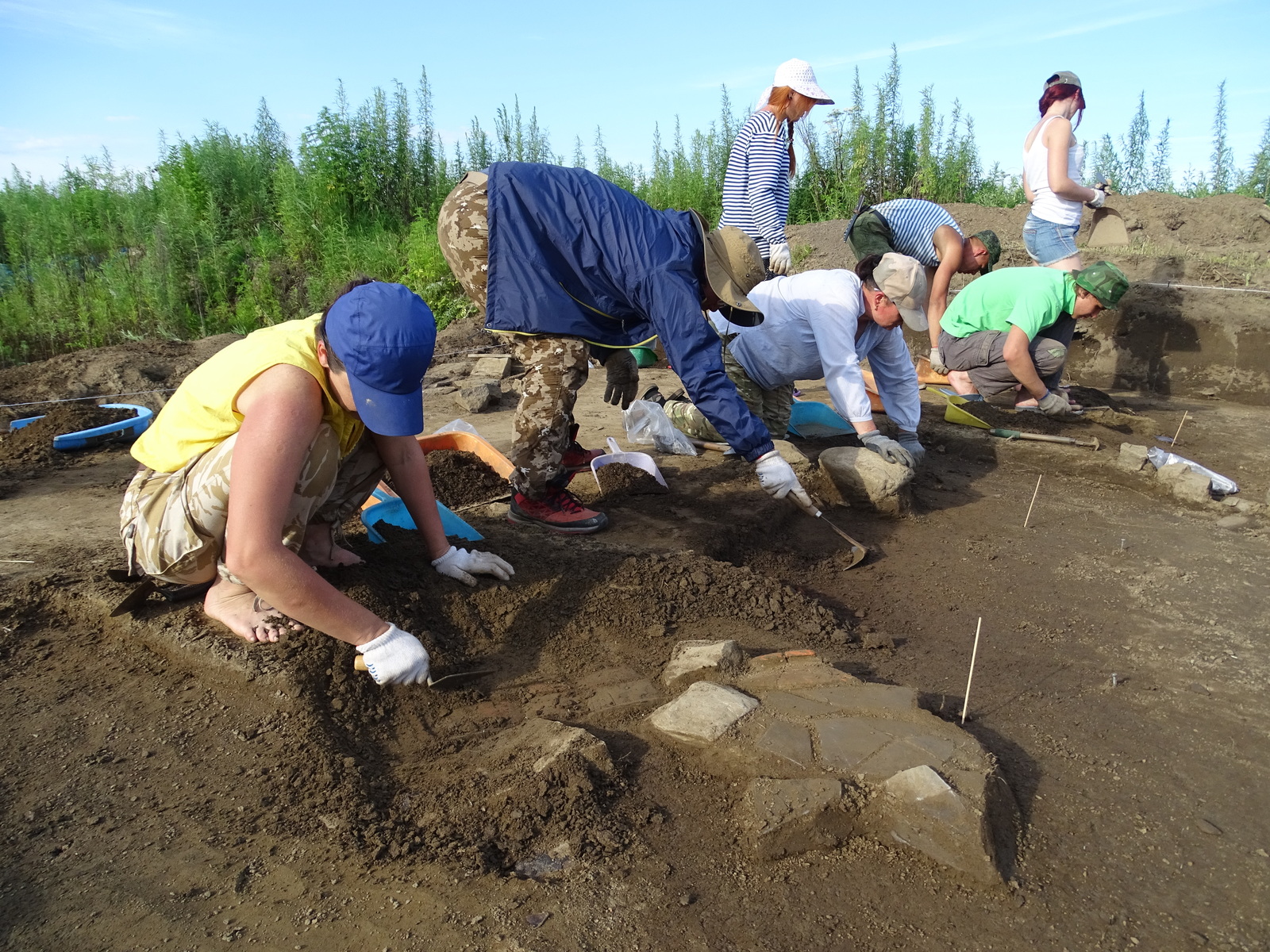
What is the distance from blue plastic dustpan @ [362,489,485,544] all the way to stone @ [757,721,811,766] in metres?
1.48

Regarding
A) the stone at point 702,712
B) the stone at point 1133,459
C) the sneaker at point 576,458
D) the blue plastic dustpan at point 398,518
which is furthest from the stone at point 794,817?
the stone at point 1133,459

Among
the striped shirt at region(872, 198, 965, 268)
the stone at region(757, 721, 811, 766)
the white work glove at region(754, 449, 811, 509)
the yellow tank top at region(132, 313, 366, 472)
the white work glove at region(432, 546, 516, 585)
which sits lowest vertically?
the stone at region(757, 721, 811, 766)

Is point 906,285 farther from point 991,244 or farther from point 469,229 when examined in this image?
point 991,244

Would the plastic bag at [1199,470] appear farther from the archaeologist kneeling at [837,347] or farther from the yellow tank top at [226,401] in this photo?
the yellow tank top at [226,401]

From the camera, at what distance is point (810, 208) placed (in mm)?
10195

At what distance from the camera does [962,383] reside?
19.4 ft

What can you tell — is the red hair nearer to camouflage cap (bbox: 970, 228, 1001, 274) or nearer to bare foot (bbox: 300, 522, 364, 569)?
camouflage cap (bbox: 970, 228, 1001, 274)

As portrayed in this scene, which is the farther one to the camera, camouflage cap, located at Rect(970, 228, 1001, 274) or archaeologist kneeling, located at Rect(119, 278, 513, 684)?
camouflage cap, located at Rect(970, 228, 1001, 274)

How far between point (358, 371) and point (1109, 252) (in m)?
7.99

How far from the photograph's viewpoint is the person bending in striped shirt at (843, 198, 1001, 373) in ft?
18.0

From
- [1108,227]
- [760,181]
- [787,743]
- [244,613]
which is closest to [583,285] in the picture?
[244,613]

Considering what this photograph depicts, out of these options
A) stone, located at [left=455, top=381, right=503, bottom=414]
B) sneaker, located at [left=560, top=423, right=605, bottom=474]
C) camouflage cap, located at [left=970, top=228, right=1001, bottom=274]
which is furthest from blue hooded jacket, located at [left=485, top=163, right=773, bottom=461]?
camouflage cap, located at [left=970, top=228, right=1001, bottom=274]

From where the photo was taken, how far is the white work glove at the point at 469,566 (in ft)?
9.23

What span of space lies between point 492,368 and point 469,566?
13.4ft
